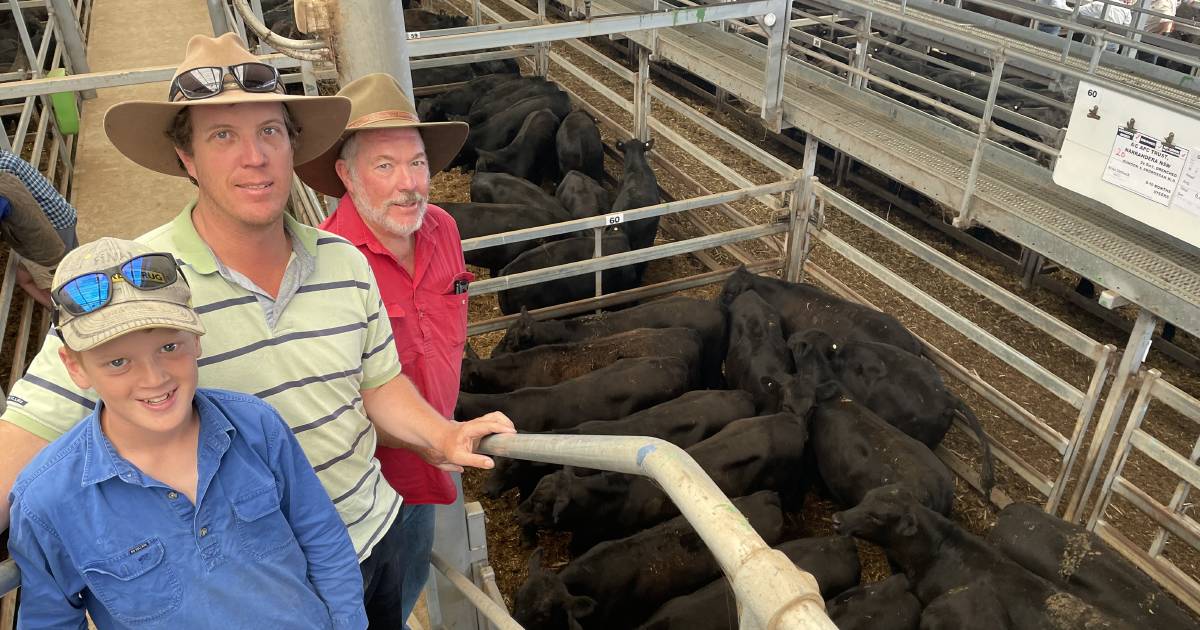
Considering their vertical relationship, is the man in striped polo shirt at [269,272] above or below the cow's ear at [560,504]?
above

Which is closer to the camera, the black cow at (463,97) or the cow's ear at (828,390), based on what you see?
the cow's ear at (828,390)

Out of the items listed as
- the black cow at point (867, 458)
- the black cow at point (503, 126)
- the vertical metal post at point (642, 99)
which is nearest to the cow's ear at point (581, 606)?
the black cow at point (867, 458)

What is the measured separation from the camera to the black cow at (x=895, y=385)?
5.50 metres

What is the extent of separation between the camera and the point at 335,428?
84.8 inches

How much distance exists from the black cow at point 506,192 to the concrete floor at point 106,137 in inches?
106

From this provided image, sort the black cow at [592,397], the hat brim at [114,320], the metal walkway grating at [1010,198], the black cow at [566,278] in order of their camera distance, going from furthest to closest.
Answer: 1. the black cow at [566,278]
2. the black cow at [592,397]
3. the metal walkway grating at [1010,198]
4. the hat brim at [114,320]

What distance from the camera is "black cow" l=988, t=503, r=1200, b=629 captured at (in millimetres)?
4070

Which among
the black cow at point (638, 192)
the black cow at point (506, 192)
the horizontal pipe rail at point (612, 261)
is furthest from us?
the black cow at point (506, 192)

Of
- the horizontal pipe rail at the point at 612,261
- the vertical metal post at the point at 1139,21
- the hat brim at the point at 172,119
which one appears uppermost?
the hat brim at the point at 172,119

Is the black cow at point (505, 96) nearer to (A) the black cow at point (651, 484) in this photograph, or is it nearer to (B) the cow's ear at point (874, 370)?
(B) the cow's ear at point (874, 370)

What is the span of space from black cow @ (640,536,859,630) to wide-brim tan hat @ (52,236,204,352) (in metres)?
3.00

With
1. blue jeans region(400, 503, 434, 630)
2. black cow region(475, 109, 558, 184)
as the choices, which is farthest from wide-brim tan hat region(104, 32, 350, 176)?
black cow region(475, 109, 558, 184)

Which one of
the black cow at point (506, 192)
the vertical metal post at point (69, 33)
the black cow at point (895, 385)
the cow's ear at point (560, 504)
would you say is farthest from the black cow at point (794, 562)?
the vertical metal post at point (69, 33)

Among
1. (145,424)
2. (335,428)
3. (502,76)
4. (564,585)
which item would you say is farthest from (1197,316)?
(502,76)
